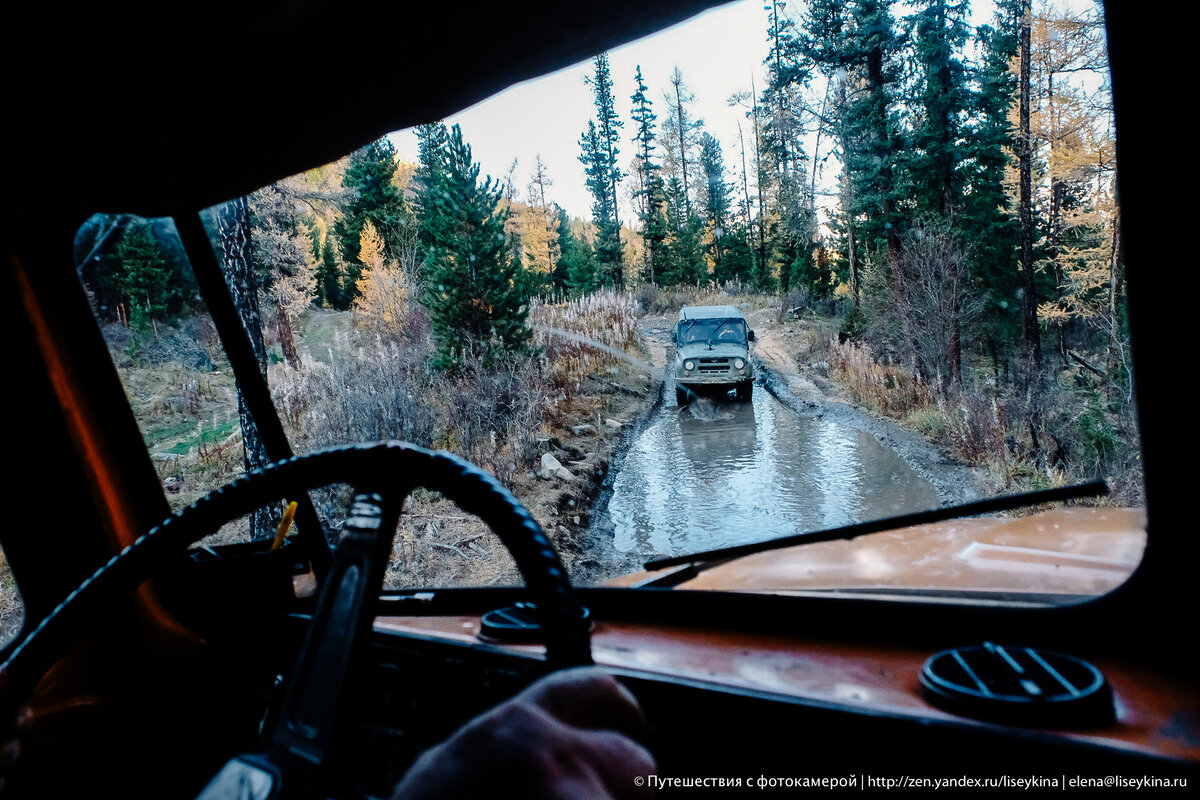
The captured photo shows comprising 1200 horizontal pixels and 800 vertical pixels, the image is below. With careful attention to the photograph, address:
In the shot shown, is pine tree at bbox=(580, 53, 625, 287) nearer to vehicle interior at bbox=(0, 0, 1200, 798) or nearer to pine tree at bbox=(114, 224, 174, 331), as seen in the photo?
vehicle interior at bbox=(0, 0, 1200, 798)

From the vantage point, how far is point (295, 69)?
1.57 m

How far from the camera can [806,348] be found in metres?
5.45

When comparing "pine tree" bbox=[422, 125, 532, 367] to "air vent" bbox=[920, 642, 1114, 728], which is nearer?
"air vent" bbox=[920, 642, 1114, 728]

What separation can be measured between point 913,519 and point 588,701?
3.46 ft

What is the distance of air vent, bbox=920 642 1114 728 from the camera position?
1073 millimetres

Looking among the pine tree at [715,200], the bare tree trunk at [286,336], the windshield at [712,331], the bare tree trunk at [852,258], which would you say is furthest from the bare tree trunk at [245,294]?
→ the windshield at [712,331]

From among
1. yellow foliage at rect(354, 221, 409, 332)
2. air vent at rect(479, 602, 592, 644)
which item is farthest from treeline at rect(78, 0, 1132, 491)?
yellow foliage at rect(354, 221, 409, 332)

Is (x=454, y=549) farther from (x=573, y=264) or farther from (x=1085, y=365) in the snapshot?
(x=573, y=264)

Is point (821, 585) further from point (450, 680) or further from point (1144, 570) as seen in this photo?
point (450, 680)

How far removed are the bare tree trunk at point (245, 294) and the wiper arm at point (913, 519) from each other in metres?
2.31

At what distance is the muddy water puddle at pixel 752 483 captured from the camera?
10.0 feet

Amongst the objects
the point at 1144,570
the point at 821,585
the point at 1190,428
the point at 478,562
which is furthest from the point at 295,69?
the point at 478,562

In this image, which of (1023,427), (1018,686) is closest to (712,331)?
(1023,427)

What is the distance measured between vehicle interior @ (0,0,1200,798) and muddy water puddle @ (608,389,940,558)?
91 centimetres
